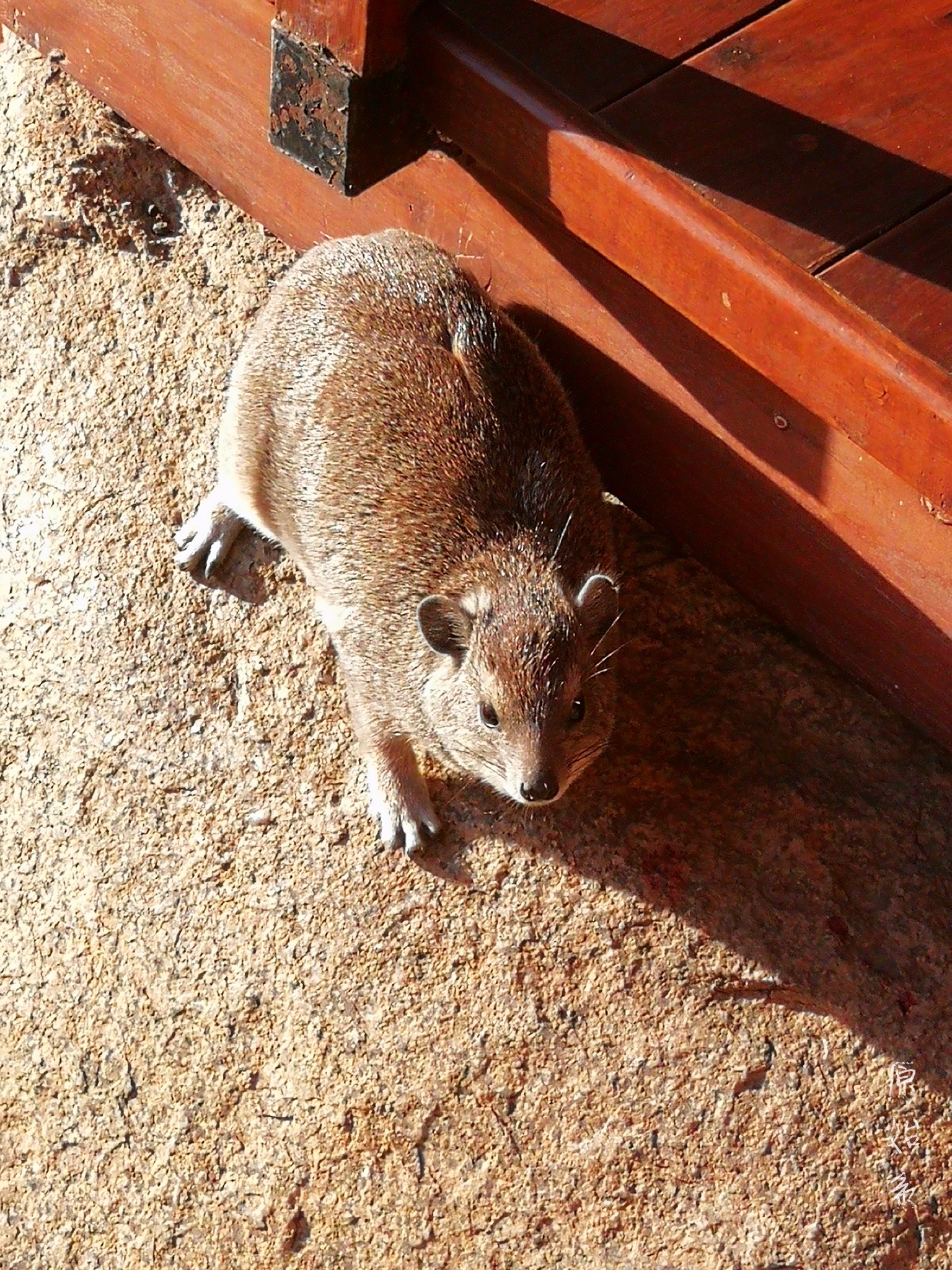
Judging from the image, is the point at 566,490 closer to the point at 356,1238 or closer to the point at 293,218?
the point at 293,218

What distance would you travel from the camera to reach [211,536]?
5.75m

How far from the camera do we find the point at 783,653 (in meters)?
5.30

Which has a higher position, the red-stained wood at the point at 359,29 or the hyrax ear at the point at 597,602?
the red-stained wood at the point at 359,29

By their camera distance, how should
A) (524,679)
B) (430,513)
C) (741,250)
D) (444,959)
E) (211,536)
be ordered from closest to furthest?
(741,250) < (524,679) < (444,959) < (430,513) < (211,536)

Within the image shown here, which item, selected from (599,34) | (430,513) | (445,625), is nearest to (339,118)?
(599,34)

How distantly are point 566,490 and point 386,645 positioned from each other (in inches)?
31.5

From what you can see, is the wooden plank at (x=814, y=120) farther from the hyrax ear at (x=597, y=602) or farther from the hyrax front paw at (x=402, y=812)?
the hyrax front paw at (x=402, y=812)

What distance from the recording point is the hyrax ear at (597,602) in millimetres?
4641

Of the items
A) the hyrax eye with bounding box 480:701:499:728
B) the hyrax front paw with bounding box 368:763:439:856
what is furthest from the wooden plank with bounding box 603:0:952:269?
the hyrax front paw with bounding box 368:763:439:856

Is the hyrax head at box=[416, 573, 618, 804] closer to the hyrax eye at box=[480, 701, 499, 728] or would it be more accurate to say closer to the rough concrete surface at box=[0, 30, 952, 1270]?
the hyrax eye at box=[480, 701, 499, 728]

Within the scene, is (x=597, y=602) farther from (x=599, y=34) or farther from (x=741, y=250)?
(x=599, y=34)

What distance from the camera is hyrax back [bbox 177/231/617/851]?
183 inches

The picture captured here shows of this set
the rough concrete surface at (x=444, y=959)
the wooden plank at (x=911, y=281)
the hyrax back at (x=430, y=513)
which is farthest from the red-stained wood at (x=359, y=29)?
the rough concrete surface at (x=444, y=959)

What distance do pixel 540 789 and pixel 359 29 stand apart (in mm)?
2277
